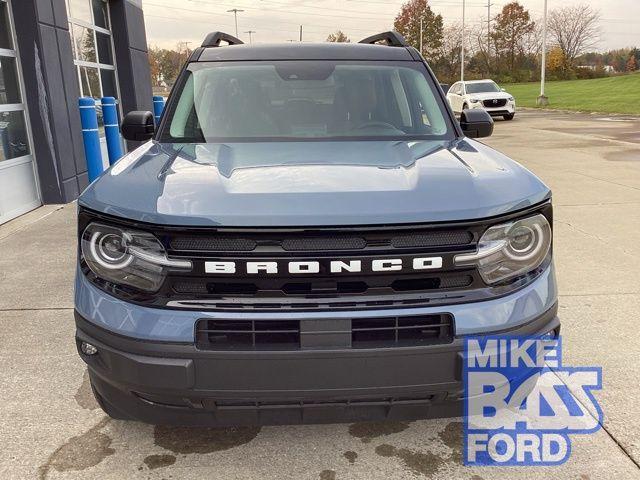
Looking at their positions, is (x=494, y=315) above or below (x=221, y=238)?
below

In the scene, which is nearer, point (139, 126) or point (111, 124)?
point (139, 126)

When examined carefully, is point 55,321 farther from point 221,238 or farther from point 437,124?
point 437,124

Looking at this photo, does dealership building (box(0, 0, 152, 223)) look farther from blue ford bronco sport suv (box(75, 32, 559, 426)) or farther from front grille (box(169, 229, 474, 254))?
front grille (box(169, 229, 474, 254))

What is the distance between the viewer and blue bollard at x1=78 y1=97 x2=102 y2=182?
8.07m

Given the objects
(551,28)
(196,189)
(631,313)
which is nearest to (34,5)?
(196,189)

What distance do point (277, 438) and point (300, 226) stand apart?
1.15 metres

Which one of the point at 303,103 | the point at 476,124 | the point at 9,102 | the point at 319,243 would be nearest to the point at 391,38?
the point at 476,124

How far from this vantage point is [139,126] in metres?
3.64

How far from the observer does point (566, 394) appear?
2957mm

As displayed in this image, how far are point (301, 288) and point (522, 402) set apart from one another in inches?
42.9

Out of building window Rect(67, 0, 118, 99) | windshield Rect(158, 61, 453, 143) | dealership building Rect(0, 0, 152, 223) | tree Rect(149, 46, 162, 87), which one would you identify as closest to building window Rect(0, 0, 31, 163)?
dealership building Rect(0, 0, 152, 223)

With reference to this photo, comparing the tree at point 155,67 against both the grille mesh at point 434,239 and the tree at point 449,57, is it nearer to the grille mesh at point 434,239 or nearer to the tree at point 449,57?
the tree at point 449,57

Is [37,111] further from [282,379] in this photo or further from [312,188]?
[282,379]

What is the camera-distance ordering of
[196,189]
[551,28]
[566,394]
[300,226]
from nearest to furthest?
[300,226], [196,189], [566,394], [551,28]
